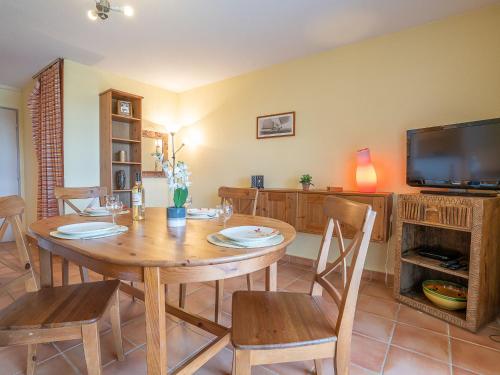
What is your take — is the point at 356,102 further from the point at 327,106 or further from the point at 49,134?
the point at 49,134

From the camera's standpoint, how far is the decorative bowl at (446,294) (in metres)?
1.92

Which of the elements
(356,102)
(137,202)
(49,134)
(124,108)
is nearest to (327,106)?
(356,102)

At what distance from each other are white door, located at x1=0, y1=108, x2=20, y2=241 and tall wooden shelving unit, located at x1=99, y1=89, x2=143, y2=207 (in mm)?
1871

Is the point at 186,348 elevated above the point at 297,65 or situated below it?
below

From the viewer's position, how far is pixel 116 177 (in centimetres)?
363

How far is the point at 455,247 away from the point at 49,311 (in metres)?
2.81

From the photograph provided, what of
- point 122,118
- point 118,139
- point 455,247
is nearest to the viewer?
point 455,247

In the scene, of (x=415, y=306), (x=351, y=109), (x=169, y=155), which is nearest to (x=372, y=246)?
(x=415, y=306)

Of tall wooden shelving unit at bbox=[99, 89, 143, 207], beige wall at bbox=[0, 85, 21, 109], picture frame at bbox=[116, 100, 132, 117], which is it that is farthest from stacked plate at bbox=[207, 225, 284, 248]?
beige wall at bbox=[0, 85, 21, 109]

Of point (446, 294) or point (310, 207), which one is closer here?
point (446, 294)

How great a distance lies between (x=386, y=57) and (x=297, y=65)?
3.14 ft

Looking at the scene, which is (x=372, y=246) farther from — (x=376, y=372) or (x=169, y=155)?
(x=169, y=155)

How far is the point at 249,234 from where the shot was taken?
1176 millimetres

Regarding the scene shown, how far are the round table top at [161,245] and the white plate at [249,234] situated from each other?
0.06 meters
